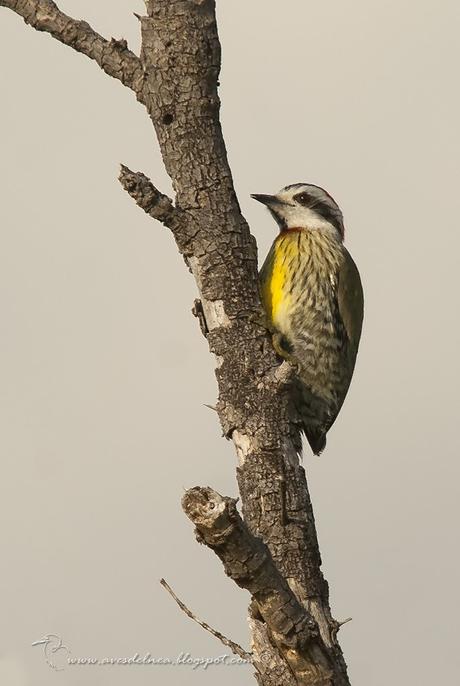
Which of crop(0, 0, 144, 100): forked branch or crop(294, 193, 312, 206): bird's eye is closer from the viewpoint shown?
crop(0, 0, 144, 100): forked branch

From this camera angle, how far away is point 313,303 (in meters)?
8.44

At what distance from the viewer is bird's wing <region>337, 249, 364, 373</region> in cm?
875

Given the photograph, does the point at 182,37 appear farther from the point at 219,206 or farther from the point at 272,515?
the point at 272,515

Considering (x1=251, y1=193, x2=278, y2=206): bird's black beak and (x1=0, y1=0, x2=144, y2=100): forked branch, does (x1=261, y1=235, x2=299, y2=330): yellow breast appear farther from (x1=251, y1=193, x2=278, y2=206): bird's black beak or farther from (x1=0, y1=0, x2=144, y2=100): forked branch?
(x1=0, y1=0, x2=144, y2=100): forked branch

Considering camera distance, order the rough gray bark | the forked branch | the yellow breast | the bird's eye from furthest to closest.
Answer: the bird's eye, the yellow breast, the forked branch, the rough gray bark

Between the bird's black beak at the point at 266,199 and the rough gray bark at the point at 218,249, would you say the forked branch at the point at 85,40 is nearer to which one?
the rough gray bark at the point at 218,249

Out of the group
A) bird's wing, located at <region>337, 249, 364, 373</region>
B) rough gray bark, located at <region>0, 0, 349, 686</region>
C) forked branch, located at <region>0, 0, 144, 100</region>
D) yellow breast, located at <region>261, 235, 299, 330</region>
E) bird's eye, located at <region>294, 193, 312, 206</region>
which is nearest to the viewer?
rough gray bark, located at <region>0, 0, 349, 686</region>

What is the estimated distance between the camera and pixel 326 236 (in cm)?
919

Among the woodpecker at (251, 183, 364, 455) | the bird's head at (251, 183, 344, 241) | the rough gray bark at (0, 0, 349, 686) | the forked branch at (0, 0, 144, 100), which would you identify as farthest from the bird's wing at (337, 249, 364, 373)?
the forked branch at (0, 0, 144, 100)

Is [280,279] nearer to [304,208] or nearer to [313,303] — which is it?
[313,303]

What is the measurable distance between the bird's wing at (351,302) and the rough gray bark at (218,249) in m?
1.89

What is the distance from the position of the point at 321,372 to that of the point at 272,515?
6.75 feet

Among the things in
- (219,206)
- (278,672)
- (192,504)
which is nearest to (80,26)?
(219,206)

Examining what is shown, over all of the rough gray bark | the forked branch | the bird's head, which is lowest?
the rough gray bark
